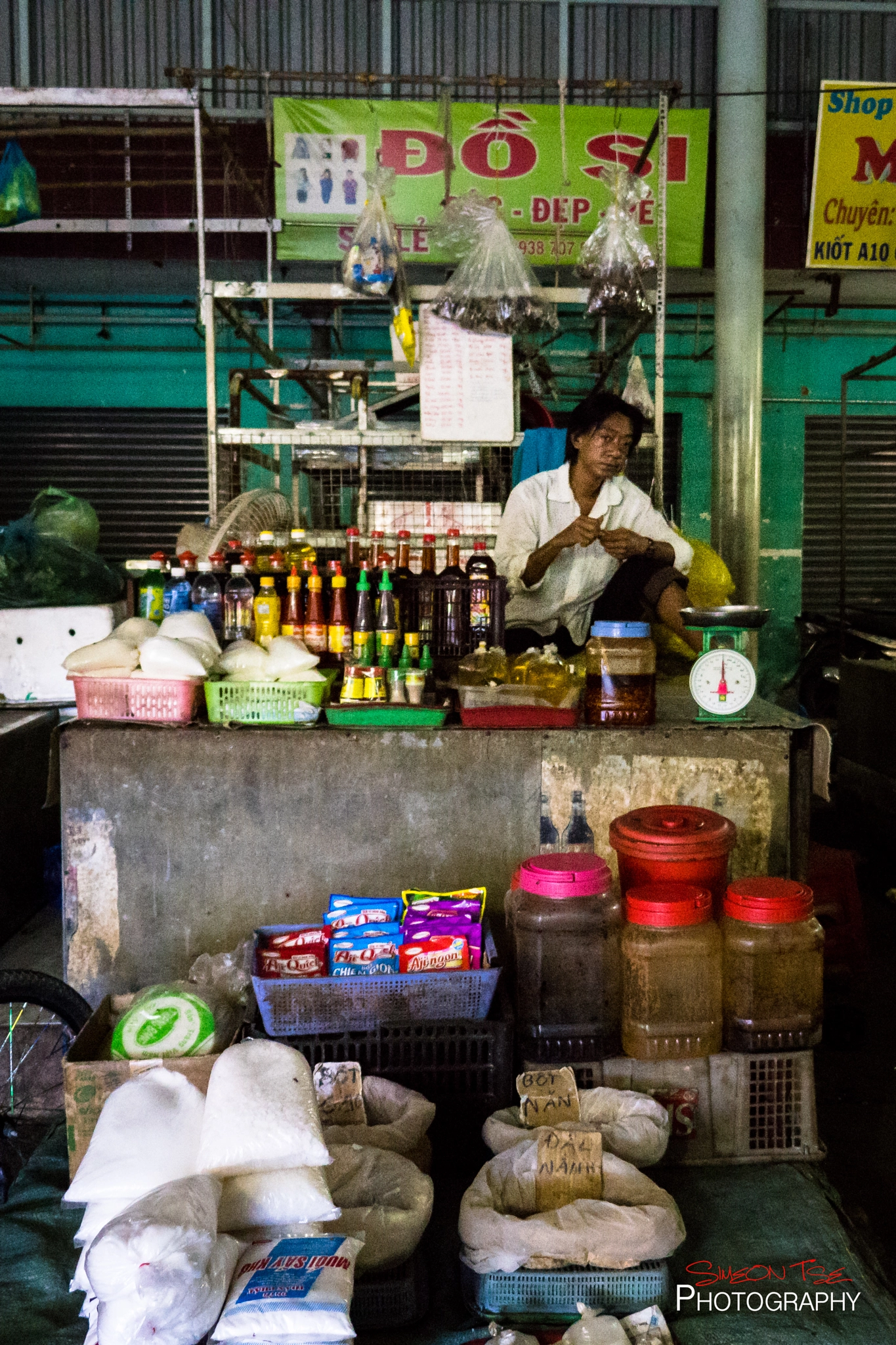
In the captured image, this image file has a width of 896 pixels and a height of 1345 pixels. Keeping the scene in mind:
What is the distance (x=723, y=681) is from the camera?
9.54 feet

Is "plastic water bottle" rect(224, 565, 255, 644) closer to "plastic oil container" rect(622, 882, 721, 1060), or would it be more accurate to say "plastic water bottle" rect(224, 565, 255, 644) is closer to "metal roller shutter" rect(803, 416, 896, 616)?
"plastic oil container" rect(622, 882, 721, 1060)

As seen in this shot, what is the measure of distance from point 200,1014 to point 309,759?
31.0 inches

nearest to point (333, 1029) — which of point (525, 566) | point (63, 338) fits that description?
point (525, 566)

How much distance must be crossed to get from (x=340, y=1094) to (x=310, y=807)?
2.88 ft

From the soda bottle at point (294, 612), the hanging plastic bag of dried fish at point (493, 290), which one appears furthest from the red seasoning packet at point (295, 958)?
the hanging plastic bag of dried fish at point (493, 290)

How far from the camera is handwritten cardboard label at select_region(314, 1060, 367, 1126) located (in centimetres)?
218

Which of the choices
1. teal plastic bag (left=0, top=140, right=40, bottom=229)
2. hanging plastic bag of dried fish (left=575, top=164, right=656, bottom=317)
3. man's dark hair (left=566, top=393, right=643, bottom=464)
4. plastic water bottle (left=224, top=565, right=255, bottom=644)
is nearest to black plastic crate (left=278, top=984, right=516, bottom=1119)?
plastic water bottle (left=224, top=565, right=255, bottom=644)

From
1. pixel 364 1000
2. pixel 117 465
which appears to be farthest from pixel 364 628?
pixel 117 465

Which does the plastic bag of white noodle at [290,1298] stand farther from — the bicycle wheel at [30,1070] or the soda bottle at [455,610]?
the soda bottle at [455,610]

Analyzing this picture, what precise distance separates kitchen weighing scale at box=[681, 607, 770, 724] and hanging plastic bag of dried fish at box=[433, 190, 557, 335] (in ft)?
6.12

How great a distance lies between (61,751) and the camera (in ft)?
9.36

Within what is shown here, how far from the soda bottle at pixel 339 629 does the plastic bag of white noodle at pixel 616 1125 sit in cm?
156

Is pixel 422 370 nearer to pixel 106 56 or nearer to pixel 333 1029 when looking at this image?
pixel 333 1029

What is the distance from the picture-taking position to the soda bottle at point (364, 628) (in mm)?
3184
